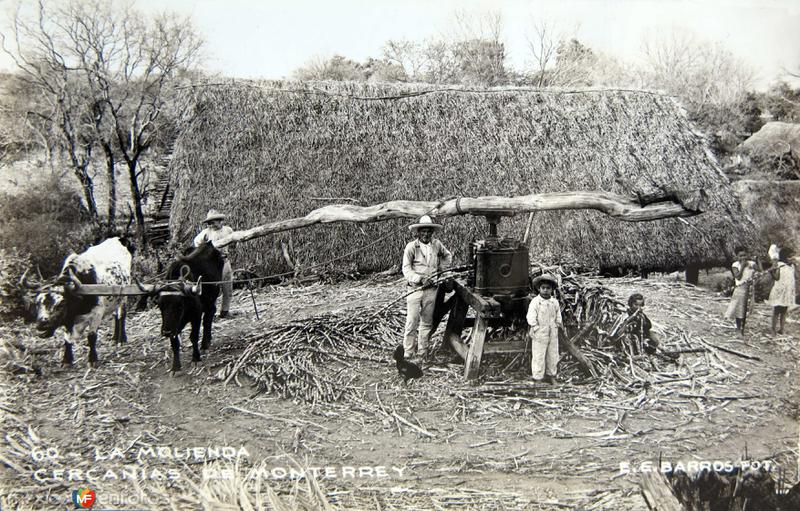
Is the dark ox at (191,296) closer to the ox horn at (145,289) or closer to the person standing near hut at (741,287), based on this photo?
the ox horn at (145,289)

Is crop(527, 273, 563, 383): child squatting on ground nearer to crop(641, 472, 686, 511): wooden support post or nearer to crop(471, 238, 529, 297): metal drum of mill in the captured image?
crop(471, 238, 529, 297): metal drum of mill

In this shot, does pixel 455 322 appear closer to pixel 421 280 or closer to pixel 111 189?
pixel 421 280

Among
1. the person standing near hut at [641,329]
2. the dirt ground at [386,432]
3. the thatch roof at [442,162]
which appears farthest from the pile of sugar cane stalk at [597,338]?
the thatch roof at [442,162]

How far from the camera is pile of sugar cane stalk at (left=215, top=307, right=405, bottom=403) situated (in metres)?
4.14

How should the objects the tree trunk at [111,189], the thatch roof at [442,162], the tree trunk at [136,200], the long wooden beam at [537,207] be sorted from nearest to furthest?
the long wooden beam at [537,207], the tree trunk at [111,189], the tree trunk at [136,200], the thatch roof at [442,162]

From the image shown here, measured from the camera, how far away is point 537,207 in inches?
156

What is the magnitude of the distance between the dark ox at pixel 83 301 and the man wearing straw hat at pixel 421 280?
106 inches

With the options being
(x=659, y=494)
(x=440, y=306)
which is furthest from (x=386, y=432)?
(x=659, y=494)

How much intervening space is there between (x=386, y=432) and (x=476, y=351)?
43.3 inches

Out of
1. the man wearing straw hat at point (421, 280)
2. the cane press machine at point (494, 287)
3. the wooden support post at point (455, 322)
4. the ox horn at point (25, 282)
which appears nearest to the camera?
the ox horn at point (25, 282)

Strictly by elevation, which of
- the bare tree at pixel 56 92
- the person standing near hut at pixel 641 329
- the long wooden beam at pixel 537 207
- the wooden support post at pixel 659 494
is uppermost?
the bare tree at pixel 56 92

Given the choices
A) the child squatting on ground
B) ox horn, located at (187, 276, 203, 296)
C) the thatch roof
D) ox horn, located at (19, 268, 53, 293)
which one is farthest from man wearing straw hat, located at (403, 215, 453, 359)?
ox horn, located at (19, 268, 53, 293)

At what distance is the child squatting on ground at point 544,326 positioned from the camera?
402 centimetres

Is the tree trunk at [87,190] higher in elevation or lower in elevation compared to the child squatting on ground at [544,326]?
higher
